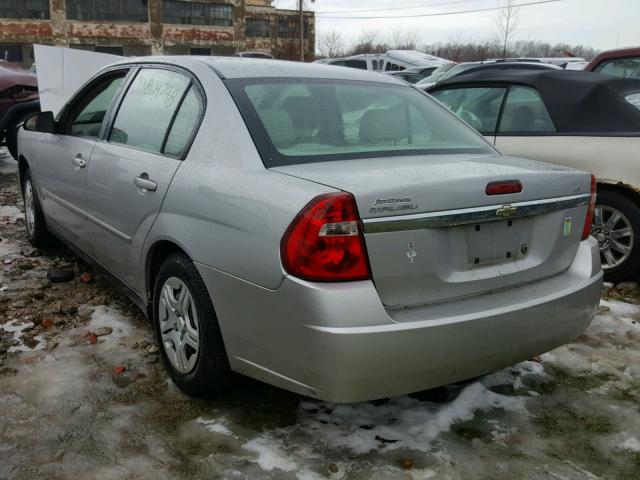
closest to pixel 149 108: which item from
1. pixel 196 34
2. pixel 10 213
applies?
pixel 10 213

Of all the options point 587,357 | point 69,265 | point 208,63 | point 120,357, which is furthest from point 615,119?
point 69,265

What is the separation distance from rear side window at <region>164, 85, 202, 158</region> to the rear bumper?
2.23ft

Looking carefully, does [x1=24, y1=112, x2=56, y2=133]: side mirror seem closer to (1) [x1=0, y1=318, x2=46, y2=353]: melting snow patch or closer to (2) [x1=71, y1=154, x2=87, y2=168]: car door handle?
(2) [x1=71, y1=154, x2=87, y2=168]: car door handle

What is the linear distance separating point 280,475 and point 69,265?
314 centimetres

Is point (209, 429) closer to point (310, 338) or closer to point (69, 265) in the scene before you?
point (310, 338)

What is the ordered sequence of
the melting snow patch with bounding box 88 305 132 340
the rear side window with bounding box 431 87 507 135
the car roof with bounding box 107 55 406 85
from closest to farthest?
1. the car roof with bounding box 107 55 406 85
2. the melting snow patch with bounding box 88 305 132 340
3. the rear side window with bounding box 431 87 507 135

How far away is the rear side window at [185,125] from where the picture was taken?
9.18 feet

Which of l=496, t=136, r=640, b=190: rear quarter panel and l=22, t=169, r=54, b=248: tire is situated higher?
l=496, t=136, r=640, b=190: rear quarter panel

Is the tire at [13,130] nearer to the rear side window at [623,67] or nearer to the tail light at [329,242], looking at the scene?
the rear side window at [623,67]

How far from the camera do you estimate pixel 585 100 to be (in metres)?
4.57

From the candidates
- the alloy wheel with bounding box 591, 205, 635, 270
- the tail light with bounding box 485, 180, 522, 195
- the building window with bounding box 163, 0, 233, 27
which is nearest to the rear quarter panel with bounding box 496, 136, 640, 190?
the alloy wheel with bounding box 591, 205, 635, 270

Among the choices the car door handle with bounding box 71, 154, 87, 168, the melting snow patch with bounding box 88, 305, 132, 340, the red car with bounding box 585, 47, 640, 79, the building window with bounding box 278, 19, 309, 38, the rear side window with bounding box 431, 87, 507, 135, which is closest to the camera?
the melting snow patch with bounding box 88, 305, 132, 340

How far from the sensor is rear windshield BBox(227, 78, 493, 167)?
101 inches

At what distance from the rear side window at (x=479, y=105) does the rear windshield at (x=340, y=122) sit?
74.2 inches
